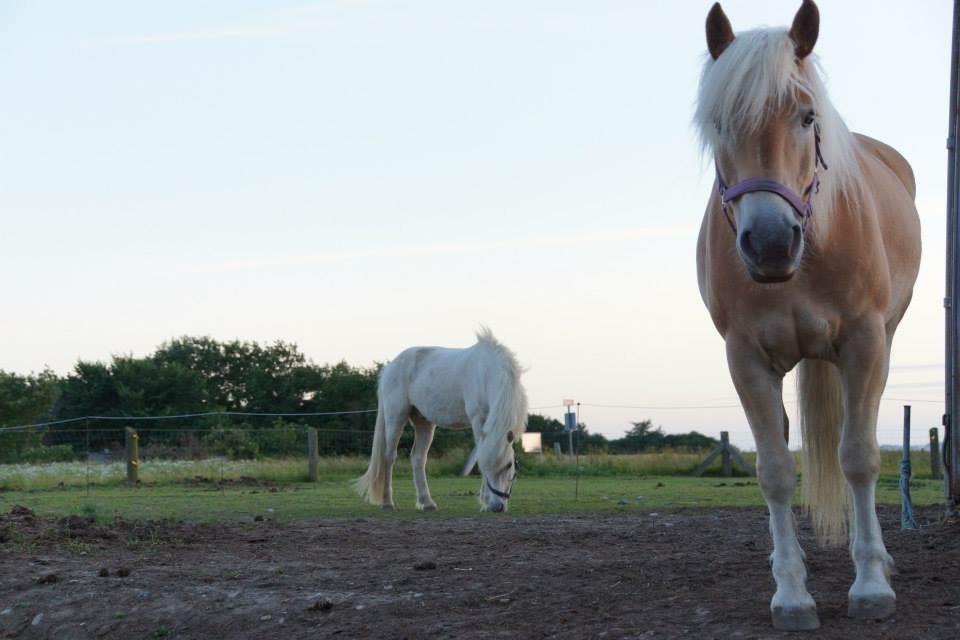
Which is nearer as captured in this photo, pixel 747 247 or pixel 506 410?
pixel 747 247

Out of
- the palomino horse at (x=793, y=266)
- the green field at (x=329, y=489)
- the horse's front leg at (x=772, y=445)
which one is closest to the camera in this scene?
the palomino horse at (x=793, y=266)

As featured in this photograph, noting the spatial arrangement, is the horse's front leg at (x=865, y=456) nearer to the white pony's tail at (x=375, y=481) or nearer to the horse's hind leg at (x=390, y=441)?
the horse's hind leg at (x=390, y=441)

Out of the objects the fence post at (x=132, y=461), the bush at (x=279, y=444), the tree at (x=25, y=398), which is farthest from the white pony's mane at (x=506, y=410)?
the tree at (x=25, y=398)

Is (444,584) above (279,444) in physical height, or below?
above

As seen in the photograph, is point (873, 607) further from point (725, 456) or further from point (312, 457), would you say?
point (725, 456)

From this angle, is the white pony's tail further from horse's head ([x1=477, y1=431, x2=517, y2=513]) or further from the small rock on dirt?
the small rock on dirt

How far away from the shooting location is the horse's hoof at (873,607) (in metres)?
3.96

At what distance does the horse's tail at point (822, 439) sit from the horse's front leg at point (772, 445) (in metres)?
0.91

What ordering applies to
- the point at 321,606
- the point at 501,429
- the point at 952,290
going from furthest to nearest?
the point at 501,429 → the point at 952,290 → the point at 321,606

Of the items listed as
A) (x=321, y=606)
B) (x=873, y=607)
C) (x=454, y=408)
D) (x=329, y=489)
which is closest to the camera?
(x=873, y=607)

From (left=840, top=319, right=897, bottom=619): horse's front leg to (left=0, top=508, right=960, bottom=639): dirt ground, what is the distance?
0.11 meters

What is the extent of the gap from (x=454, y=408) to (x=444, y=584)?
7401mm

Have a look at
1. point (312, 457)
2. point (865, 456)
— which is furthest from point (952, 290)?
point (312, 457)

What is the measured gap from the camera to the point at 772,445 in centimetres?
422
